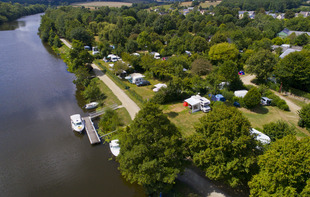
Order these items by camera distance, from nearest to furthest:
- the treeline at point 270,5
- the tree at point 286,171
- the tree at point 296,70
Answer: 1. the tree at point 286,171
2. the tree at point 296,70
3. the treeline at point 270,5

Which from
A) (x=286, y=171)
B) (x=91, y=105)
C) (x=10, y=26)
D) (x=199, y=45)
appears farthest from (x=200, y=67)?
(x=10, y=26)

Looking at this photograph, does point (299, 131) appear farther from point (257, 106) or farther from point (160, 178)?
point (160, 178)

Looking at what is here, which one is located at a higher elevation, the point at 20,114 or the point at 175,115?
the point at 175,115

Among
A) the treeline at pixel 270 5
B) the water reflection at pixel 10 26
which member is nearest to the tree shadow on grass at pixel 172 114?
the water reflection at pixel 10 26

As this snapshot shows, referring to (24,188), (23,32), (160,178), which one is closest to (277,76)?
(160,178)

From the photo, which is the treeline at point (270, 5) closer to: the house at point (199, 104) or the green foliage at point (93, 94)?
the house at point (199, 104)

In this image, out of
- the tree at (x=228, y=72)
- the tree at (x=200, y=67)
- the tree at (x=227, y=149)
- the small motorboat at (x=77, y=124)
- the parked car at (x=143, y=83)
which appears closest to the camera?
the tree at (x=227, y=149)

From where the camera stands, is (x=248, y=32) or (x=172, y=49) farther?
(x=248, y=32)
